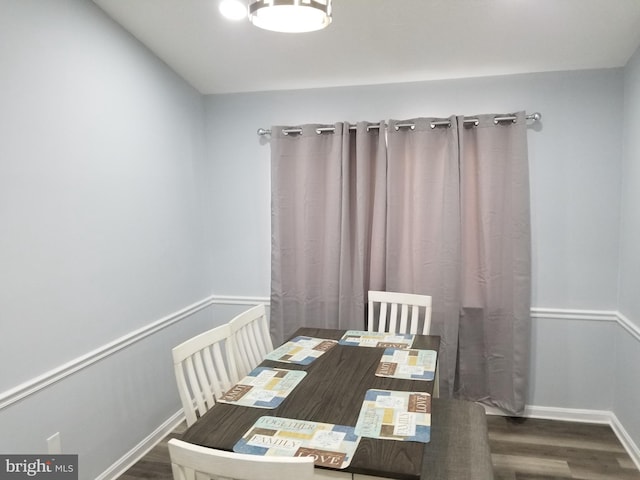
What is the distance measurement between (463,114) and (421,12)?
102 cm

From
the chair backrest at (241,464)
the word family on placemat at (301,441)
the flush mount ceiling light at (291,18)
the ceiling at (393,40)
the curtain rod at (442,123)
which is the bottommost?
the word family on placemat at (301,441)

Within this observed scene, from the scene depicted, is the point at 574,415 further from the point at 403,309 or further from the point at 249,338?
the point at 249,338

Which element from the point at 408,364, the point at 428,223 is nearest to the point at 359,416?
the point at 408,364

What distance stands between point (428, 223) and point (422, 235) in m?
0.09

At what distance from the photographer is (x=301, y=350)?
2189 mm

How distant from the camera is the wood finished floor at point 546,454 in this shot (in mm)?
2418

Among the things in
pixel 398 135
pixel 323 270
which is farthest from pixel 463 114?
pixel 323 270

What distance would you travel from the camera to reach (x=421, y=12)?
7.27 feet

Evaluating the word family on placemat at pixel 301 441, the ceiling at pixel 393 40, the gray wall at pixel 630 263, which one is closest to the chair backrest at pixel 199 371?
the word family on placemat at pixel 301 441

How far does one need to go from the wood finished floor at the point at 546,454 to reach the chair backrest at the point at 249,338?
811 mm

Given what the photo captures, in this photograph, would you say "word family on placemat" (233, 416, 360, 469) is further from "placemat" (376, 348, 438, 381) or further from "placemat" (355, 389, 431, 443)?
"placemat" (376, 348, 438, 381)

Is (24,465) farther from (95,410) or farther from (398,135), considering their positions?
(398,135)

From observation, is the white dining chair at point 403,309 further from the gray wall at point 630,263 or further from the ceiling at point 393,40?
the ceiling at point 393,40

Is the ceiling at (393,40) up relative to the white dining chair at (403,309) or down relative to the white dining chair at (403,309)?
up
